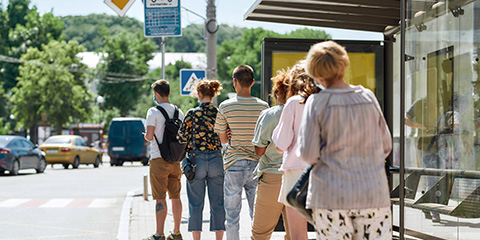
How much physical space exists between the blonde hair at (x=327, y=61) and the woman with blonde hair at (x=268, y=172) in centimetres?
186

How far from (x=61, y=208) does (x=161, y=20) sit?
161 inches

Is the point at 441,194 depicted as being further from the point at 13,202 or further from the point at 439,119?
the point at 13,202

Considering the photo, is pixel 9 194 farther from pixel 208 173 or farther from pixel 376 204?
pixel 376 204

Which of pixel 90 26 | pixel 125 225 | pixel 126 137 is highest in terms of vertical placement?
pixel 90 26

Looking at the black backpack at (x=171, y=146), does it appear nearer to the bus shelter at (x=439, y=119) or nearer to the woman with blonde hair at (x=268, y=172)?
the woman with blonde hair at (x=268, y=172)

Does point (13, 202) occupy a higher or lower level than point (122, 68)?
lower

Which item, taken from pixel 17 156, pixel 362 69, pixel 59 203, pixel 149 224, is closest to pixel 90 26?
pixel 17 156

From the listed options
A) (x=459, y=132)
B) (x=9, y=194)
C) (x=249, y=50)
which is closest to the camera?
(x=459, y=132)

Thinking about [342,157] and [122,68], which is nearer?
[342,157]

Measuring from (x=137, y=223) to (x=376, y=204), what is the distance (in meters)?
6.82

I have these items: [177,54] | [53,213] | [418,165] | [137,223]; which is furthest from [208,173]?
[177,54]

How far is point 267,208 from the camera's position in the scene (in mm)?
5730

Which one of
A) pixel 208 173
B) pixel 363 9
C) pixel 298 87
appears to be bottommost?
pixel 208 173

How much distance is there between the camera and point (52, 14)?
6494 centimetres
